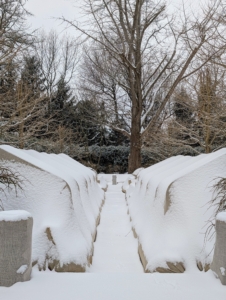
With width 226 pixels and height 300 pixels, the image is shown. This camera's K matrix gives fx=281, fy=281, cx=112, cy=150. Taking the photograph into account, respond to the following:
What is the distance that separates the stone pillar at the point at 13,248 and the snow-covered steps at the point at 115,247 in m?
1.00

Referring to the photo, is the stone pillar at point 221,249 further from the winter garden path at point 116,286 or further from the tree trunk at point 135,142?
the tree trunk at point 135,142

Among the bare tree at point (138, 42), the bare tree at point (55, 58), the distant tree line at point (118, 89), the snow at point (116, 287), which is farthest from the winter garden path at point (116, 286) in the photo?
the bare tree at point (55, 58)

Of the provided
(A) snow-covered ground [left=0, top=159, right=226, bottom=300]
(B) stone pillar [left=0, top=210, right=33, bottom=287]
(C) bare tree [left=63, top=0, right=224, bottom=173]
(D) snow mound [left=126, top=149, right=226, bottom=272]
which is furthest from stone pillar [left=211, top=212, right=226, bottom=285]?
(C) bare tree [left=63, top=0, right=224, bottom=173]

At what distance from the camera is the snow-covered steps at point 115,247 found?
140 inches

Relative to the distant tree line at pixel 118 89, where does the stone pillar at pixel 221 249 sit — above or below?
below

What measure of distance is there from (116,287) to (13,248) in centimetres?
102

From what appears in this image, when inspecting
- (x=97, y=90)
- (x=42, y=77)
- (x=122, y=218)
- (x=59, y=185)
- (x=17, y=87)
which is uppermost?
(x=42, y=77)

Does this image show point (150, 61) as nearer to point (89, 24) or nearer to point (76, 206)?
point (89, 24)

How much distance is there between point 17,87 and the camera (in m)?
12.0

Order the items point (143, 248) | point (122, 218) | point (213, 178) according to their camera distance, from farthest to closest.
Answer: point (122, 218) → point (213, 178) → point (143, 248)

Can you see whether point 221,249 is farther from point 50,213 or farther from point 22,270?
point 50,213

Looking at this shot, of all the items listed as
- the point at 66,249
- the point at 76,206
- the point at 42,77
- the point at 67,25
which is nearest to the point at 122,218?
the point at 76,206

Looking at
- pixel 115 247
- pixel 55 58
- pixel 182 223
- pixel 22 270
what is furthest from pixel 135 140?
pixel 55 58

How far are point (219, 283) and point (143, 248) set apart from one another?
1.25 meters
